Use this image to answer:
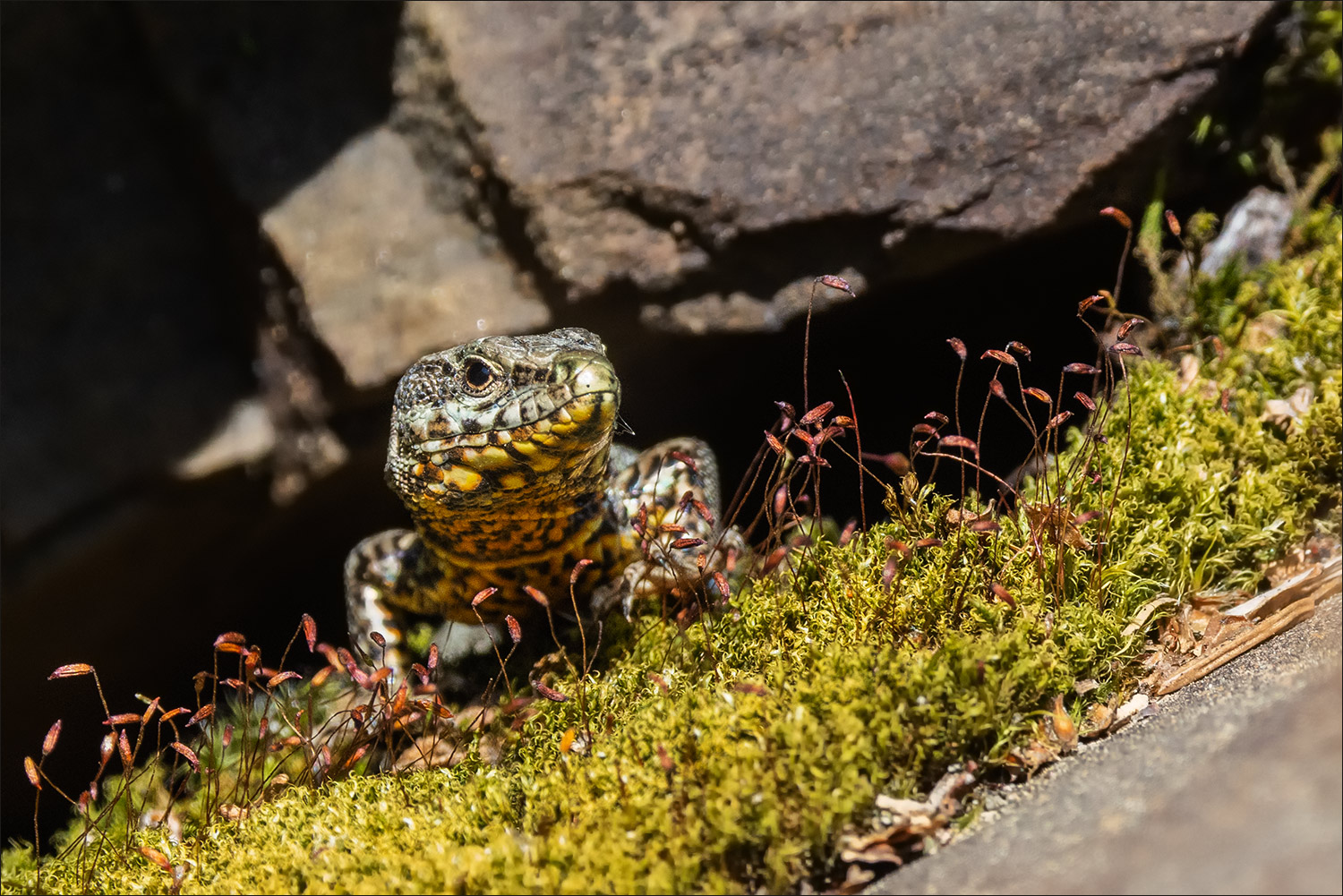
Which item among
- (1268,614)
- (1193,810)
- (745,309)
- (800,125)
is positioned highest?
(800,125)

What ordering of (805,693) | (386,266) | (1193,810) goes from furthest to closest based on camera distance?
1. (386,266)
2. (805,693)
3. (1193,810)

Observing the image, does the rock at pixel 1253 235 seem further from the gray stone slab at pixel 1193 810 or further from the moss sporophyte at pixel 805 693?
the gray stone slab at pixel 1193 810

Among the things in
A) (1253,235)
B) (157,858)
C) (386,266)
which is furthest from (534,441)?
(1253,235)

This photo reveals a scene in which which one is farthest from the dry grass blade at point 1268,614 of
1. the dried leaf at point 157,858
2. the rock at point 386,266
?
the rock at point 386,266

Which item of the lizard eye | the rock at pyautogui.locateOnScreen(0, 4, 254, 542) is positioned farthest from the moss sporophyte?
the rock at pyautogui.locateOnScreen(0, 4, 254, 542)

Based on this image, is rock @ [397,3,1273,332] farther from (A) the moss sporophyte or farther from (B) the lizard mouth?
(B) the lizard mouth

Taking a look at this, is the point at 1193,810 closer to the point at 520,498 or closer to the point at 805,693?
the point at 805,693
